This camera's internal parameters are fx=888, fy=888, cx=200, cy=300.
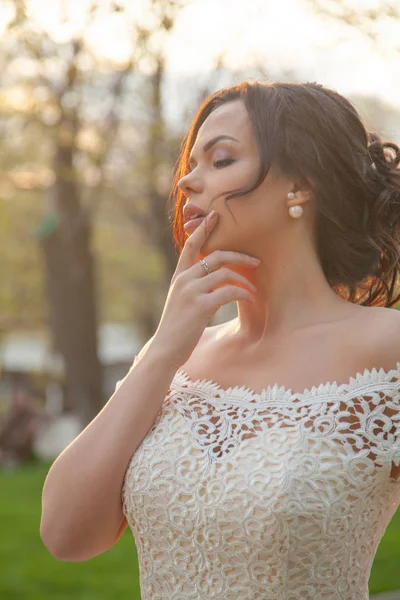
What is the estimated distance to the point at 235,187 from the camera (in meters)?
2.57

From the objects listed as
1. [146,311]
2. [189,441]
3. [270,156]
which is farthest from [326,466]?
[146,311]

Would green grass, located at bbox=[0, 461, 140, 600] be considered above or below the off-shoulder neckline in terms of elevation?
below

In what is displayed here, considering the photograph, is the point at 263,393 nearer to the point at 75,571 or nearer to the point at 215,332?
the point at 215,332

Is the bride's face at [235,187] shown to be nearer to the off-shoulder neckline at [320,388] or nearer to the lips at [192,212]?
the lips at [192,212]

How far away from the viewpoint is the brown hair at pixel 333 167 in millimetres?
2617

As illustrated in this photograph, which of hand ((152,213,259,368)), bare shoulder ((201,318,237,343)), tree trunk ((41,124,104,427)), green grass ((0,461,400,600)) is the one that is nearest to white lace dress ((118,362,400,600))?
hand ((152,213,259,368))

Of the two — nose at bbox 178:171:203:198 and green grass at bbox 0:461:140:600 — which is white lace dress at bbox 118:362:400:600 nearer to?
nose at bbox 178:171:203:198

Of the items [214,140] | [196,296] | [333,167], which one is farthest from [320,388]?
[214,140]

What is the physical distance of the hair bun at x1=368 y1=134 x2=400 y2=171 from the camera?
2.82 m

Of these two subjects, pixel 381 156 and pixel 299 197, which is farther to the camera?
pixel 381 156

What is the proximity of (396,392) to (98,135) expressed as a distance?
7.19 m

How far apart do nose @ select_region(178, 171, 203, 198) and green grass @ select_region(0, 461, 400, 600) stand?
4.34 meters

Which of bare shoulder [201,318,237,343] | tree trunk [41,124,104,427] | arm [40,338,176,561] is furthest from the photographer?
tree trunk [41,124,104,427]

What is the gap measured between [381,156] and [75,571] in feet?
16.9
